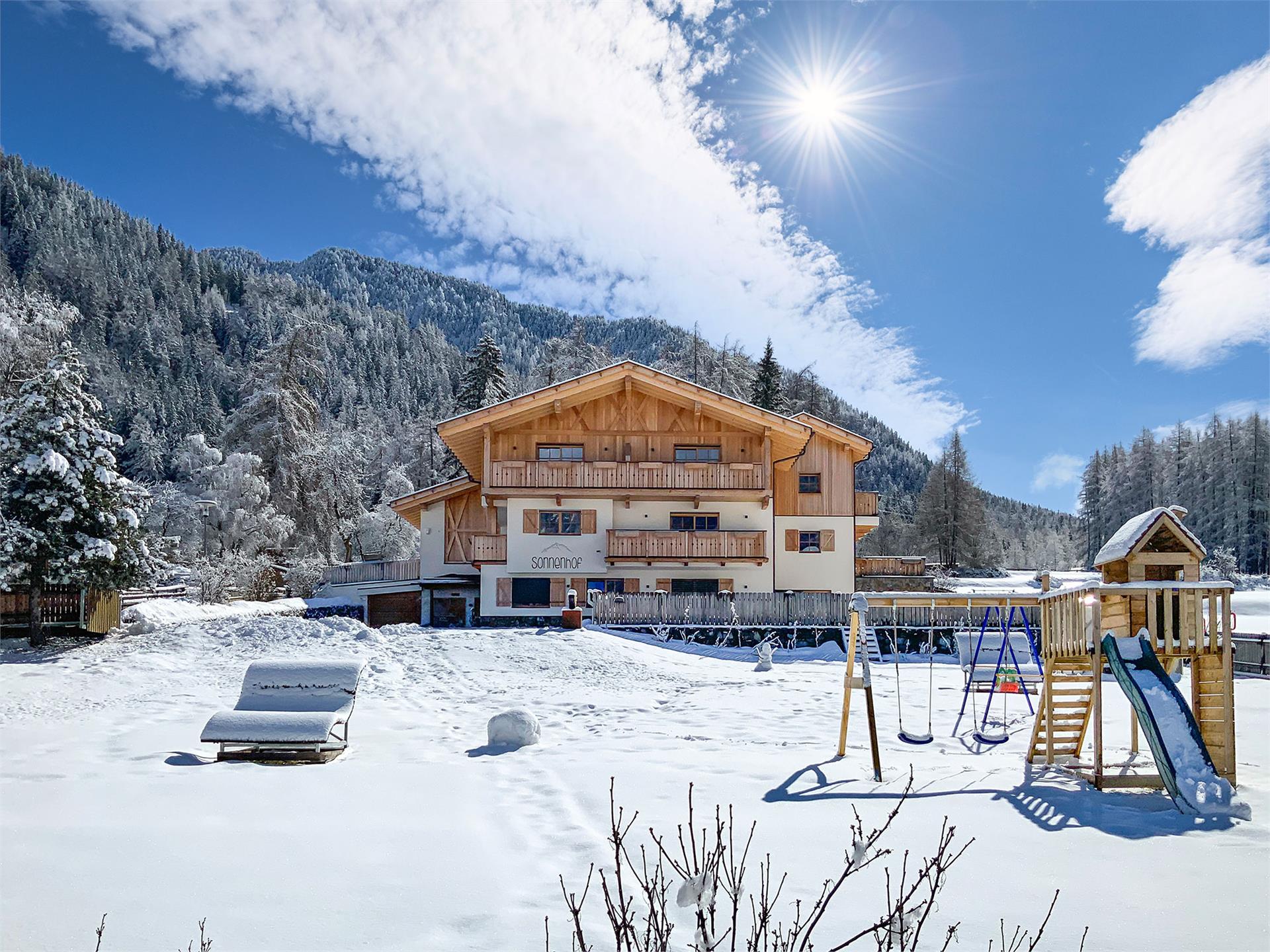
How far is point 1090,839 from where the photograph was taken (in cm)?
688

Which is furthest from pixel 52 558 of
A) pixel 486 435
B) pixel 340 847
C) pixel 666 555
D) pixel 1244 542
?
pixel 1244 542

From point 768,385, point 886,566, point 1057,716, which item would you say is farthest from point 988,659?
point 768,385

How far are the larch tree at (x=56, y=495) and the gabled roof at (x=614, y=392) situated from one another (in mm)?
11006

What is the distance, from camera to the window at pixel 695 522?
32188mm

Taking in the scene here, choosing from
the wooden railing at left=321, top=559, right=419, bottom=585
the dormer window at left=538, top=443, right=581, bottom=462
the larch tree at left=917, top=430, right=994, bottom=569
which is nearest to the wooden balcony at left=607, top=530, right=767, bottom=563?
the dormer window at left=538, top=443, right=581, bottom=462

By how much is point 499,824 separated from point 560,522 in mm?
24727

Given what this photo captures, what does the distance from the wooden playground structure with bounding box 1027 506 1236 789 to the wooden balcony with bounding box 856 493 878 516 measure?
25.3m

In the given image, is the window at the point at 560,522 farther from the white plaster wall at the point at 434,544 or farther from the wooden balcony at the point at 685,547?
the white plaster wall at the point at 434,544

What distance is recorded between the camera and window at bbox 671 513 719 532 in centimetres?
3219

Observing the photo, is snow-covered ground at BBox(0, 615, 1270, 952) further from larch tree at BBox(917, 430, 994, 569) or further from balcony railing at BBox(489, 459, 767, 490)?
larch tree at BBox(917, 430, 994, 569)

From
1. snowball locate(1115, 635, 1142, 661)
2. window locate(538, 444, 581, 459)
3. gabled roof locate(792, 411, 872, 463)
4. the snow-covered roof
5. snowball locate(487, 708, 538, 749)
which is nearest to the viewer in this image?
snowball locate(1115, 635, 1142, 661)

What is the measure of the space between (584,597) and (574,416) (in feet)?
22.4

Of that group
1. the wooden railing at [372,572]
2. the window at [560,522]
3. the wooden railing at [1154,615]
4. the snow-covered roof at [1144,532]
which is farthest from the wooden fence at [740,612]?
the wooden railing at [1154,615]

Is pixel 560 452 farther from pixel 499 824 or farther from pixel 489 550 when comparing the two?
pixel 499 824
